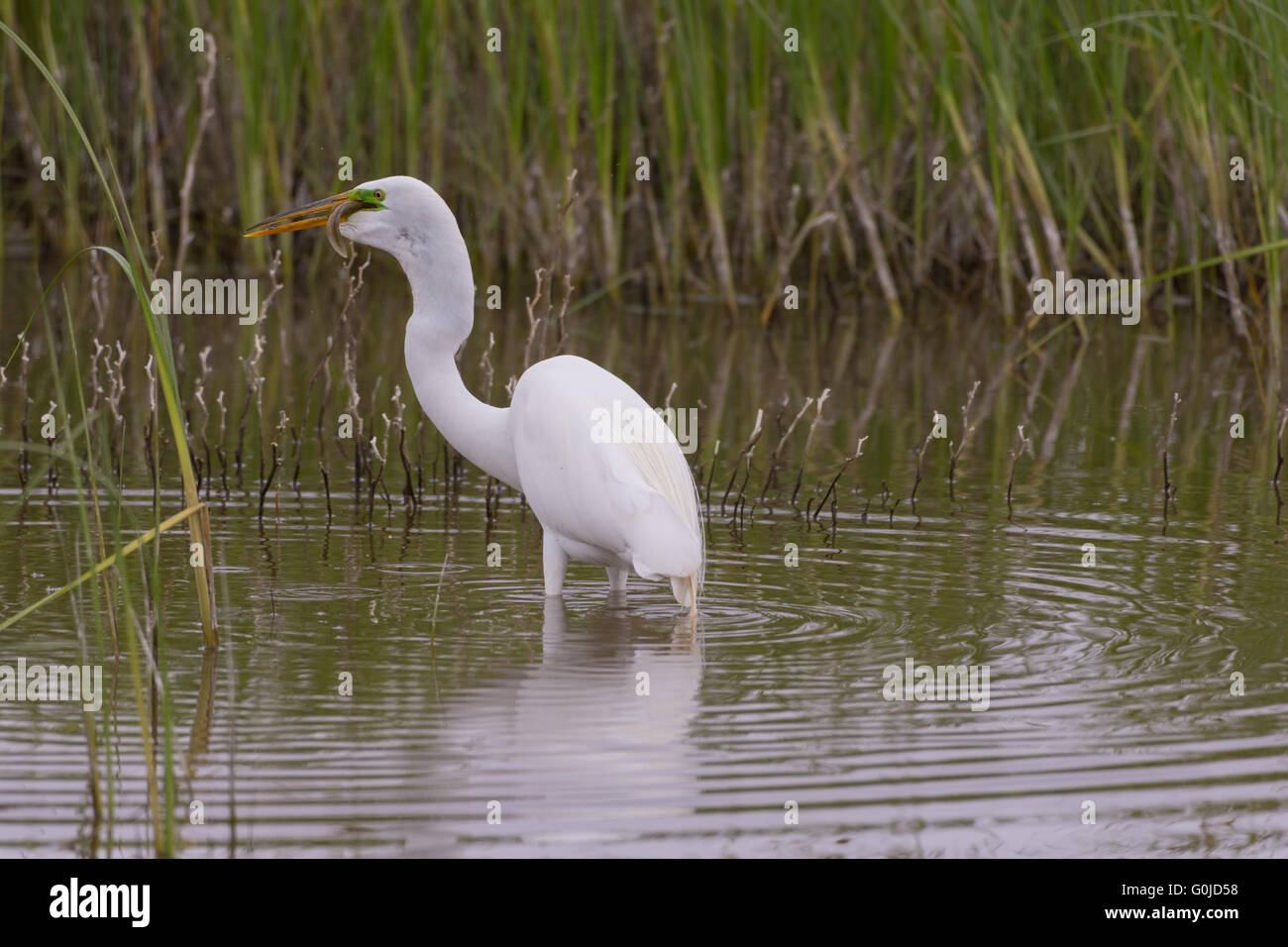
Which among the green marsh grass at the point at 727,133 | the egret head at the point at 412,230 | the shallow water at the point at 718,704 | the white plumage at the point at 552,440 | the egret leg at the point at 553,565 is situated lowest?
the shallow water at the point at 718,704

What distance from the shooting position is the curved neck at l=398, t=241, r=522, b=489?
629 cm

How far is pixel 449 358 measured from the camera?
21.3 ft

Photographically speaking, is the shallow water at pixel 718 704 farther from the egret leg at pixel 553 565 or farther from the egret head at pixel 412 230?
the egret head at pixel 412 230

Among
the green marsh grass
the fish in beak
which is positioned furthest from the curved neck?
the green marsh grass

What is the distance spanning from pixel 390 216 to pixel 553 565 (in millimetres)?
1227

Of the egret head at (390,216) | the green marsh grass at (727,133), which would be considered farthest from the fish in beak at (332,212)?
the green marsh grass at (727,133)

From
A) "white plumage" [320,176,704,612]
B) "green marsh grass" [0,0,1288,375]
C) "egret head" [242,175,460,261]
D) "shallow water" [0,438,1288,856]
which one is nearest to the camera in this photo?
"shallow water" [0,438,1288,856]

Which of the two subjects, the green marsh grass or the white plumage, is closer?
the white plumage

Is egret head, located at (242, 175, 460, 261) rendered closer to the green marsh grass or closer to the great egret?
the great egret

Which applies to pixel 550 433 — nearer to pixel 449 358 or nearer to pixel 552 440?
pixel 552 440

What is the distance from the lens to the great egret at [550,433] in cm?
571

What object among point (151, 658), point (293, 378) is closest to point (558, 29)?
point (293, 378)

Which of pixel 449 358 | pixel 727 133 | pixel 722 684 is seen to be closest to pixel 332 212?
pixel 449 358

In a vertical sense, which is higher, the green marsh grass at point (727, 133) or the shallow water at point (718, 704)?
the green marsh grass at point (727, 133)
